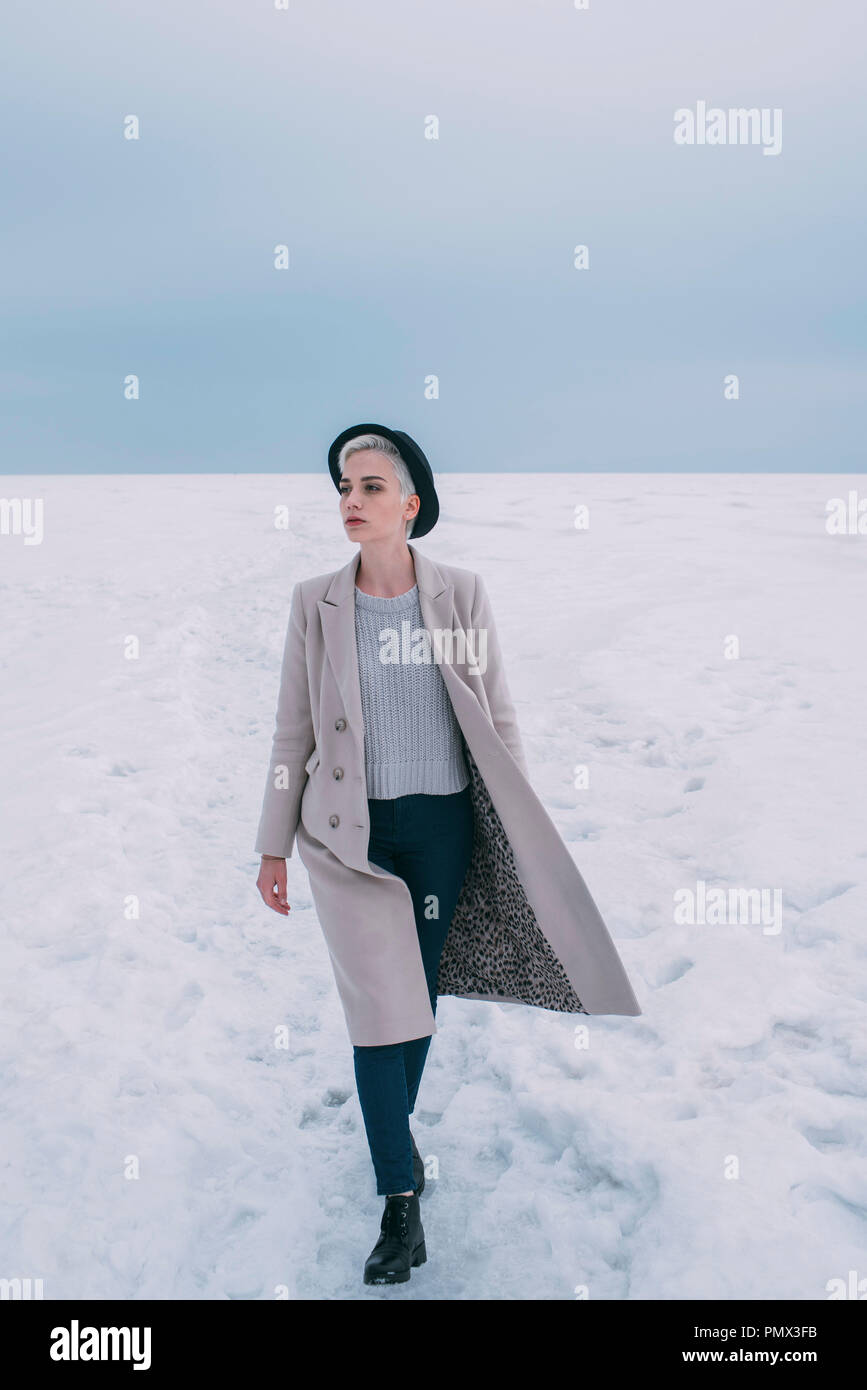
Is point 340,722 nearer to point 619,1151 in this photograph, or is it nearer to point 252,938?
point 619,1151

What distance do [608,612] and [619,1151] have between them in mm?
7693

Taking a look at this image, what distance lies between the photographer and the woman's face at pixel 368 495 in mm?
2949

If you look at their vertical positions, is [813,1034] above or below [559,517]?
below

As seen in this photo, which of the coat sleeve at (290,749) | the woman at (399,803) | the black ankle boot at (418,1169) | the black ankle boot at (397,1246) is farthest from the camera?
the black ankle boot at (418,1169)

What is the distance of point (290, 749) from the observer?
3.15m

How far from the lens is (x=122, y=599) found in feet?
37.8

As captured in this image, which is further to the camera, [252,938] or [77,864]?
[77,864]

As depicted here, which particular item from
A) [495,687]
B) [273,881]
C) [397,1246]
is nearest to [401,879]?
[273,881]

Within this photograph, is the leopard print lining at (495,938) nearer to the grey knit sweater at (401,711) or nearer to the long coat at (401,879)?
the long coat at (401,879)

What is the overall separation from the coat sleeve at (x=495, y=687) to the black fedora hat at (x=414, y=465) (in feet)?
0.84

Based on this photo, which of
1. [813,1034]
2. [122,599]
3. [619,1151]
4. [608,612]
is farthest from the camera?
[122,599]

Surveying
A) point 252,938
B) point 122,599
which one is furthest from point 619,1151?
point 122,599

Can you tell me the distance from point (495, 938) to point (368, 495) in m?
1.54

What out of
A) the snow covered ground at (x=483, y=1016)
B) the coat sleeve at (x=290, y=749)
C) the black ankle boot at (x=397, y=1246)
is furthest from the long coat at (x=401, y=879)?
the snow covered ground at (x=483, y=1016)
